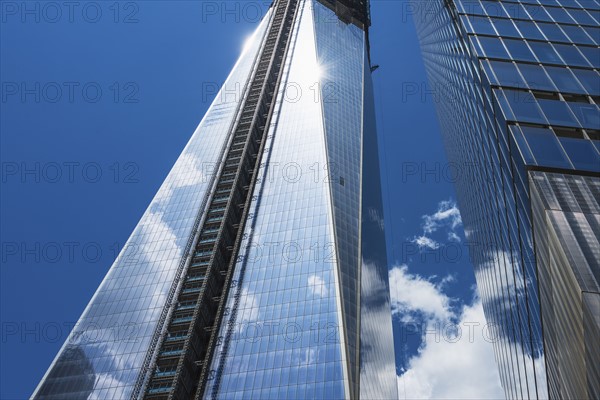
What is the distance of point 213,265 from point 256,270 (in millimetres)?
8594

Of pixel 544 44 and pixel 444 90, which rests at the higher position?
pixel 544 44

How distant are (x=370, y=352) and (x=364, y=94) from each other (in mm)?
Result: 69962

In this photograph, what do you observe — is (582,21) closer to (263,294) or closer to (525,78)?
(525,78)

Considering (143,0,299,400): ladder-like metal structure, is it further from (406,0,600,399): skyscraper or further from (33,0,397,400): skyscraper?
(406,0,600,399): skyscraper

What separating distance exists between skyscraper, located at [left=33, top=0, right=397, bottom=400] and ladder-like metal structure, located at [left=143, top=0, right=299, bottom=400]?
21cm

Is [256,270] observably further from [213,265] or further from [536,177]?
[536,177]

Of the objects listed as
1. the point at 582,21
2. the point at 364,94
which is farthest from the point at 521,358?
the point at 364,94

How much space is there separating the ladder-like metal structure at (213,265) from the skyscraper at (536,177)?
104 ft

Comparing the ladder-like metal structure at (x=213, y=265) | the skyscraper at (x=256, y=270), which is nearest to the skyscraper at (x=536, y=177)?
the skyscraper at (x=256, y=270)

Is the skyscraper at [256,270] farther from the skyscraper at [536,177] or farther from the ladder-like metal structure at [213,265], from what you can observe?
the skyscraper at [536,177]

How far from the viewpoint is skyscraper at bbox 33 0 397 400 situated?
192ft

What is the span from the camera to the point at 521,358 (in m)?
36.8

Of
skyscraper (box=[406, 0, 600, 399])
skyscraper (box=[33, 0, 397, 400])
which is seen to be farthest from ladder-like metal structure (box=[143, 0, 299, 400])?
skyscraper (box=[406, 0, 600, 399])

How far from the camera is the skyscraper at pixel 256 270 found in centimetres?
5847
